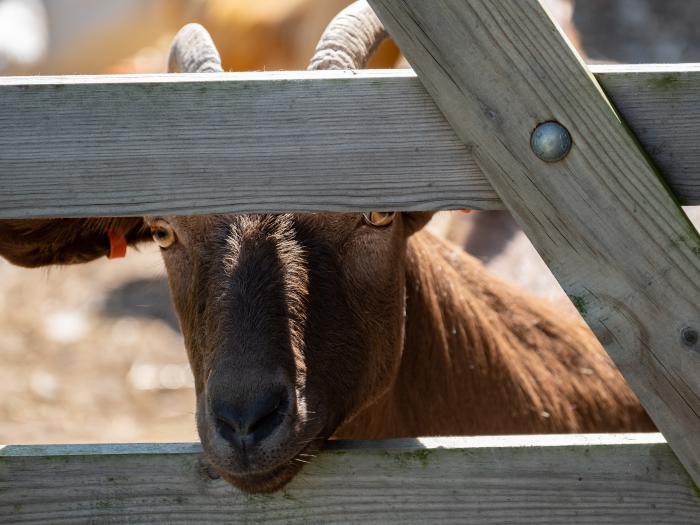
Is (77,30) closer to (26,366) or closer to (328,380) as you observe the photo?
(26,366)

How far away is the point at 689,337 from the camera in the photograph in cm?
189

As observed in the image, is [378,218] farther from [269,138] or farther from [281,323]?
[269,138]

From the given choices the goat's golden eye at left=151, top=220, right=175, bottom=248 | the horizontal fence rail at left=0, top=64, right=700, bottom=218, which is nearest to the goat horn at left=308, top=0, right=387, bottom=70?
the goat's golden eye at left=151, top=220, right=175, bottom=248

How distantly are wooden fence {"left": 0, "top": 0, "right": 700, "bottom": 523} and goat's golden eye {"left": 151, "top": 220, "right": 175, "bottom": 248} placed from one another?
53.7 inches

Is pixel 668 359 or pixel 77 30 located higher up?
pixel 77 30

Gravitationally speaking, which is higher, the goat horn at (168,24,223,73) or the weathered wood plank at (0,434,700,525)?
the goat horn at (168,24,223,73)

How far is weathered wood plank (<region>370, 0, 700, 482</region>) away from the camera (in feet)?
5.84

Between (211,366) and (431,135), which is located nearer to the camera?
(431,135)

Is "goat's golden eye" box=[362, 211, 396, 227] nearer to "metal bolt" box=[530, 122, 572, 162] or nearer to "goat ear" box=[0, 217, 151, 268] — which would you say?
"goat ear" box=[0, 217, 151, 268]

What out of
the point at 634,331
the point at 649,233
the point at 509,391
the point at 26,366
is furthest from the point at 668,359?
the point at 26,366

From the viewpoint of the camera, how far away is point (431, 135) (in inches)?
73.9

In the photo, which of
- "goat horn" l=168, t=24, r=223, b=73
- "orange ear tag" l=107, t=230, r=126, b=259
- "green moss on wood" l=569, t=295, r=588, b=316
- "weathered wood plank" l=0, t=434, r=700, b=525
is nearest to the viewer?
"green moss on wood" l=569, t=295, r=588, b=316

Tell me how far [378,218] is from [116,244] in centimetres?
101

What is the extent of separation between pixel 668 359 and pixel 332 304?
1.27m
